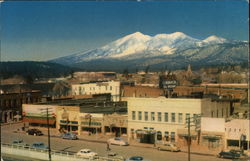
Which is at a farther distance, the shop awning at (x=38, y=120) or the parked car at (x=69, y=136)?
the shop awning at (x=38, y=120)

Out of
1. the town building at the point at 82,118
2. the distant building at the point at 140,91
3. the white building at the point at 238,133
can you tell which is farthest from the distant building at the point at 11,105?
the white building at the point at 238,133

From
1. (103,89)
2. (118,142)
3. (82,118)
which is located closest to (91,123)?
(82,118)

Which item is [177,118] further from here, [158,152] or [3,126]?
[3,126]

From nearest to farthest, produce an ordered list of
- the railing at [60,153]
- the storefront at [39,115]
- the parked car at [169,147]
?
the railing at [60,153], the parked car at [169,147], the storefront at [39,115]

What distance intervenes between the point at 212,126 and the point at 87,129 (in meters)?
14.7

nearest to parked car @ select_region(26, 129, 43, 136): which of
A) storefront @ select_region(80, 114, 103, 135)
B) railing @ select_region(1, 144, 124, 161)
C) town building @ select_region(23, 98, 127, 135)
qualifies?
town building @ select_region(23, 98, 127, 135)

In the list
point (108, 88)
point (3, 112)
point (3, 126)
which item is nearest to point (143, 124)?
point (3, 126)

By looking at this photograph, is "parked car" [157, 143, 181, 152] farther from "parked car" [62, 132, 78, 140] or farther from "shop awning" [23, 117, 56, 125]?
"shop awning" [23, 117, 56, 125]

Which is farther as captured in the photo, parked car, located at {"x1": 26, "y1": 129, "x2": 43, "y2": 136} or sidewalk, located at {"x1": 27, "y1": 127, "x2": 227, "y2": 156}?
parked car, located at {"x1": 26, "y1": 129, "x2": 43, "y2": 136}

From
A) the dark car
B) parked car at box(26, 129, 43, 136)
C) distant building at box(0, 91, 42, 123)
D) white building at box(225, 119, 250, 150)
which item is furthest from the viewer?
distant building at box(0, 91, 42, 123)

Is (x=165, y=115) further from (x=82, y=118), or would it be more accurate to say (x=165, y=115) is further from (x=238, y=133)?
(x=82, y=118)

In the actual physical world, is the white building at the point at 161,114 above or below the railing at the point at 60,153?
above

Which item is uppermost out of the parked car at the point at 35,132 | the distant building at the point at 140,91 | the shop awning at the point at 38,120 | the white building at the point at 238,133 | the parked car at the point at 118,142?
the distant building at the point at 140,91

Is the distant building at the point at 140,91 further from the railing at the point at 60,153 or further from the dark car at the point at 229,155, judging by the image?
the dark car at the point at 229,155
